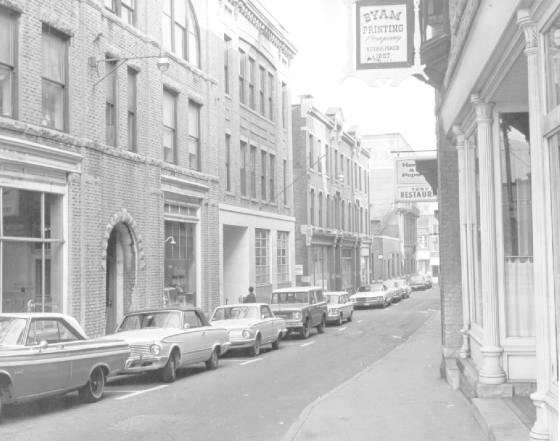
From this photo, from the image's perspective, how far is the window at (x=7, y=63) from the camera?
16.0 metres

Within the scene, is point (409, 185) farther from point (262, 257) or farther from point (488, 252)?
point (262, 257)

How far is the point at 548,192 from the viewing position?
5.32 metres

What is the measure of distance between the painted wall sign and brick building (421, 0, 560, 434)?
40 centimetres

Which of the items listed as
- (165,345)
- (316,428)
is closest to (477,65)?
(316,428)

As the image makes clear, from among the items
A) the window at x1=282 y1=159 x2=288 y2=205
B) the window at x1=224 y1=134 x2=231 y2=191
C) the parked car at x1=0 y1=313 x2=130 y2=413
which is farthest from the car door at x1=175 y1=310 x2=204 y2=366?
the window at x1=282 y1=159 x2=288 y2=205

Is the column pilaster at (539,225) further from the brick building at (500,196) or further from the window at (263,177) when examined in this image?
the window at (263,177)

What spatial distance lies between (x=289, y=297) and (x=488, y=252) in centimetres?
1725

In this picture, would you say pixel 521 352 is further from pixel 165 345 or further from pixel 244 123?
pixel 244 123

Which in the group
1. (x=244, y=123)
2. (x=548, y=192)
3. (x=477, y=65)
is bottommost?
(x=548, y=192)

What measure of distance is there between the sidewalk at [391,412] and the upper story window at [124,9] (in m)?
13.2

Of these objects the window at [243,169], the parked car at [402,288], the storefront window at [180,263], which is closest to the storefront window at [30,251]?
the storefront window at [180,263]

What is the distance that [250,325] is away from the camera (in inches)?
741

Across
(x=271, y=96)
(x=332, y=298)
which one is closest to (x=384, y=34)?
(x=332, y=298)

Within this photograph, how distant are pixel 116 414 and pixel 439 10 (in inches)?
318
